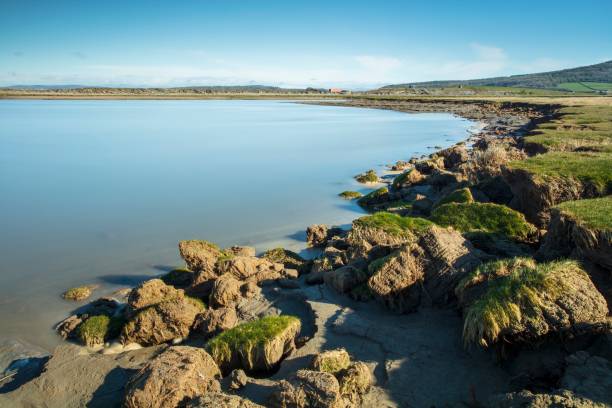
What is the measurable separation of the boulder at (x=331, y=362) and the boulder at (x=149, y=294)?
4.51m

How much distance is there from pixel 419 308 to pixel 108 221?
1372cm

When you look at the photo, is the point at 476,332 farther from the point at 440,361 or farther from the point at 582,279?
the point at 582,279

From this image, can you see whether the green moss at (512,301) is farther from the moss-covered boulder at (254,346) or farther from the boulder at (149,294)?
the boulder at (149,294)

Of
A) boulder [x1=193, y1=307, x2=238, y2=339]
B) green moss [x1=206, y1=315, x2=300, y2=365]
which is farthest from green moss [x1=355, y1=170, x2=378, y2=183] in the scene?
green moss [x1=206, y1=315, x2=300, y2=365]

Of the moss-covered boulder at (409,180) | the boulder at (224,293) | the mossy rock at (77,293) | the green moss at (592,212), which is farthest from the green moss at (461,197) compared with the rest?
the mossy rock at (77,293)

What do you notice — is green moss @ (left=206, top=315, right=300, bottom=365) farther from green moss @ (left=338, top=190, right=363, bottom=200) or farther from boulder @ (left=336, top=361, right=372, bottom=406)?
green moss @ (left=338, top=190, right=363, bottom=200)

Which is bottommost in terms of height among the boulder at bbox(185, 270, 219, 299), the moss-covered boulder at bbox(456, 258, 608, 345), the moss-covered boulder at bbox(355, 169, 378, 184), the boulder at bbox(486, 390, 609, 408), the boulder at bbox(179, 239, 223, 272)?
the moss-covered boulder at bbox(355, 169, 378, 184)

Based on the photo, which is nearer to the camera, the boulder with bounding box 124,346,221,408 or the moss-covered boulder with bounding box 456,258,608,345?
the boulder with bounding box 124,346,221,408

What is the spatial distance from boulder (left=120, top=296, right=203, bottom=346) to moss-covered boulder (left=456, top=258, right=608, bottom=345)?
5.67 meters

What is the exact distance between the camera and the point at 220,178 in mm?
25906

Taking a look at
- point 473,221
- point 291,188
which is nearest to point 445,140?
point 291,188

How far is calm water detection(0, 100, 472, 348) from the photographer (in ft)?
41.3

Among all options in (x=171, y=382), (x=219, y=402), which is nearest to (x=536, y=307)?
(x=219, y=402)

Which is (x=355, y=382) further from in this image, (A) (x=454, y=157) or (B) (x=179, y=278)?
(A) (x=454, y=157)
